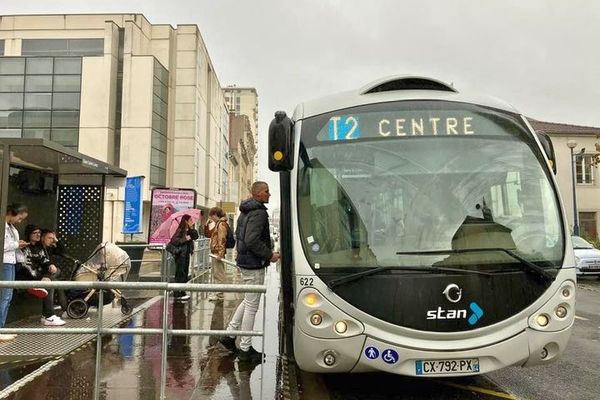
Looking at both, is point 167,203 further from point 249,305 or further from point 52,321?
point 249,305

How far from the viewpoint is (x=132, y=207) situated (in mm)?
14688

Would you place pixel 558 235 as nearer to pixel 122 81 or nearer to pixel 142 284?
pixel 142 284

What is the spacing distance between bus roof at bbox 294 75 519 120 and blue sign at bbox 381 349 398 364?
230cm

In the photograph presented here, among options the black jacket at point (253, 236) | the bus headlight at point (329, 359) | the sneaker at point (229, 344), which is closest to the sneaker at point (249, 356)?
the sneaker at point (229, 344)

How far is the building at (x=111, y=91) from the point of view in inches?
1518

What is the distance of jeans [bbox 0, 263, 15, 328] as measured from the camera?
642cm

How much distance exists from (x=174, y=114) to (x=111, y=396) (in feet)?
134

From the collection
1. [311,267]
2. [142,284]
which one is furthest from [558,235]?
[142,284]

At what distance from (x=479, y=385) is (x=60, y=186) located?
8411mm

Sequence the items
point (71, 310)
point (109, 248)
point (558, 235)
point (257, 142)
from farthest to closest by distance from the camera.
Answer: point (257, 142) < point (109, 248) < point (71, 310) < point (558, 235)

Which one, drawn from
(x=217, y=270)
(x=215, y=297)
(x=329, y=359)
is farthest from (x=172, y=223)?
(x=329, y=359)

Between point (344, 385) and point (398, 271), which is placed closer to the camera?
point (398, 271)

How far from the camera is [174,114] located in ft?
143

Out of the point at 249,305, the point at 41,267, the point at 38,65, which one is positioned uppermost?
the point at 38,65
